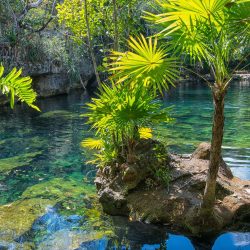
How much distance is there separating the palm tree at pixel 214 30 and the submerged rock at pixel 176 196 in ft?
3.21

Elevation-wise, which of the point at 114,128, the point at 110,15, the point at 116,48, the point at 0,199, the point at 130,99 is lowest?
the point at 0,199

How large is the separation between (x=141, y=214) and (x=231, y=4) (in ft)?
10.6

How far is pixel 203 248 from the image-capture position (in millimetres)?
4699

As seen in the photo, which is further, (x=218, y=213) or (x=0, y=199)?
(x=0, y=199)

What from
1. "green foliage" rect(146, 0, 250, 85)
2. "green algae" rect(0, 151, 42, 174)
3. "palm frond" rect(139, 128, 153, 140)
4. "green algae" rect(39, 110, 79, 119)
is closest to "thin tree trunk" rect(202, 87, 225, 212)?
"green foliage" rect(146, 0, 250, 85)

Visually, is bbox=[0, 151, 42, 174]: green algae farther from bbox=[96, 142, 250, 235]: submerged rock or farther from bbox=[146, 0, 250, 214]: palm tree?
bbox=[146, 0, 250, 214]: palm tree

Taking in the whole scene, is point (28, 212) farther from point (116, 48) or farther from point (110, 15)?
point (110, 15)

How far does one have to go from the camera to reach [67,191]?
727 cm

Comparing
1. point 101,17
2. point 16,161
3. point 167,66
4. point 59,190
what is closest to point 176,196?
point 167,66

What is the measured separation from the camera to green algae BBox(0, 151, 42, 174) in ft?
31.0

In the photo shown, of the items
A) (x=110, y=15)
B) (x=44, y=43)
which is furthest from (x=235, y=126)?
(x=44, y=43)

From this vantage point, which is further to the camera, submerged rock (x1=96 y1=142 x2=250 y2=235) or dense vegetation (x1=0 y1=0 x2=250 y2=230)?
submerged rock (x1=96 y1=142 x2=250 y2=235)

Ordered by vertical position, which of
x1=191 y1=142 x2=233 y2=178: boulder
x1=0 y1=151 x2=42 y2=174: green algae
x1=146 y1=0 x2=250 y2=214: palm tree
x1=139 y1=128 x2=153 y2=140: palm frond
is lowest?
x1=0 y1=151 x2=42 y2=174: green algae

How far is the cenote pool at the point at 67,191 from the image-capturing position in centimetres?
496
